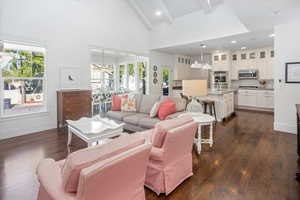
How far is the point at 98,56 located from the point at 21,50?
446 centimetres

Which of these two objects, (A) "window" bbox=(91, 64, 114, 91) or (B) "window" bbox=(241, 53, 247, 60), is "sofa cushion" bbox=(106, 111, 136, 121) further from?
(B) "window" bbox=(241, 53, 247, 60)

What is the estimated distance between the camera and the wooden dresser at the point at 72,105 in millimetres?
4617

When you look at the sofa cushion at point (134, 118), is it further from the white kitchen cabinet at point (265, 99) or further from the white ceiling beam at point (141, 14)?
Result: the white kitchen cabinet at point (265, 99)

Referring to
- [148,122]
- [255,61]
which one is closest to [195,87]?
[148,122]

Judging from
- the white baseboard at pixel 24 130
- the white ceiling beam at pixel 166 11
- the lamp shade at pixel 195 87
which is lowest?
the white baseboard at pixel 24 130

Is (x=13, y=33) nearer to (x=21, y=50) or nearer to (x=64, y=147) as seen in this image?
(x=21, y=50)

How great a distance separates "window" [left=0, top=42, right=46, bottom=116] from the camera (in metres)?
4.12

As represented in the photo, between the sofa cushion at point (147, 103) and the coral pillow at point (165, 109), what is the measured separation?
1.50ft

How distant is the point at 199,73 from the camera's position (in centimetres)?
924

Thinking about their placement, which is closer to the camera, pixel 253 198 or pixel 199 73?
pixel 253 198

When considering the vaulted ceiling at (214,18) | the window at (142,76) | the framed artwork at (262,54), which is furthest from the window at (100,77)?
the framed artwork at (262,54)

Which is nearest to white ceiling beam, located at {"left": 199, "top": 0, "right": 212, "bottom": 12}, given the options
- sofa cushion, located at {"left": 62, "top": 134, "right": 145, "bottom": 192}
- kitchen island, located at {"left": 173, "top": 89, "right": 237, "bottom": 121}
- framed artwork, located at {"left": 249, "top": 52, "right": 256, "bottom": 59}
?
kitchen island, located at {"left": 173, "top": 89, "right": 237, "bottom": 121}

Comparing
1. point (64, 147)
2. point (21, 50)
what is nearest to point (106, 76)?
point (21, 50)

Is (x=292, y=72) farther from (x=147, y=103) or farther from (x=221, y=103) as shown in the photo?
(x=147, y=103)
